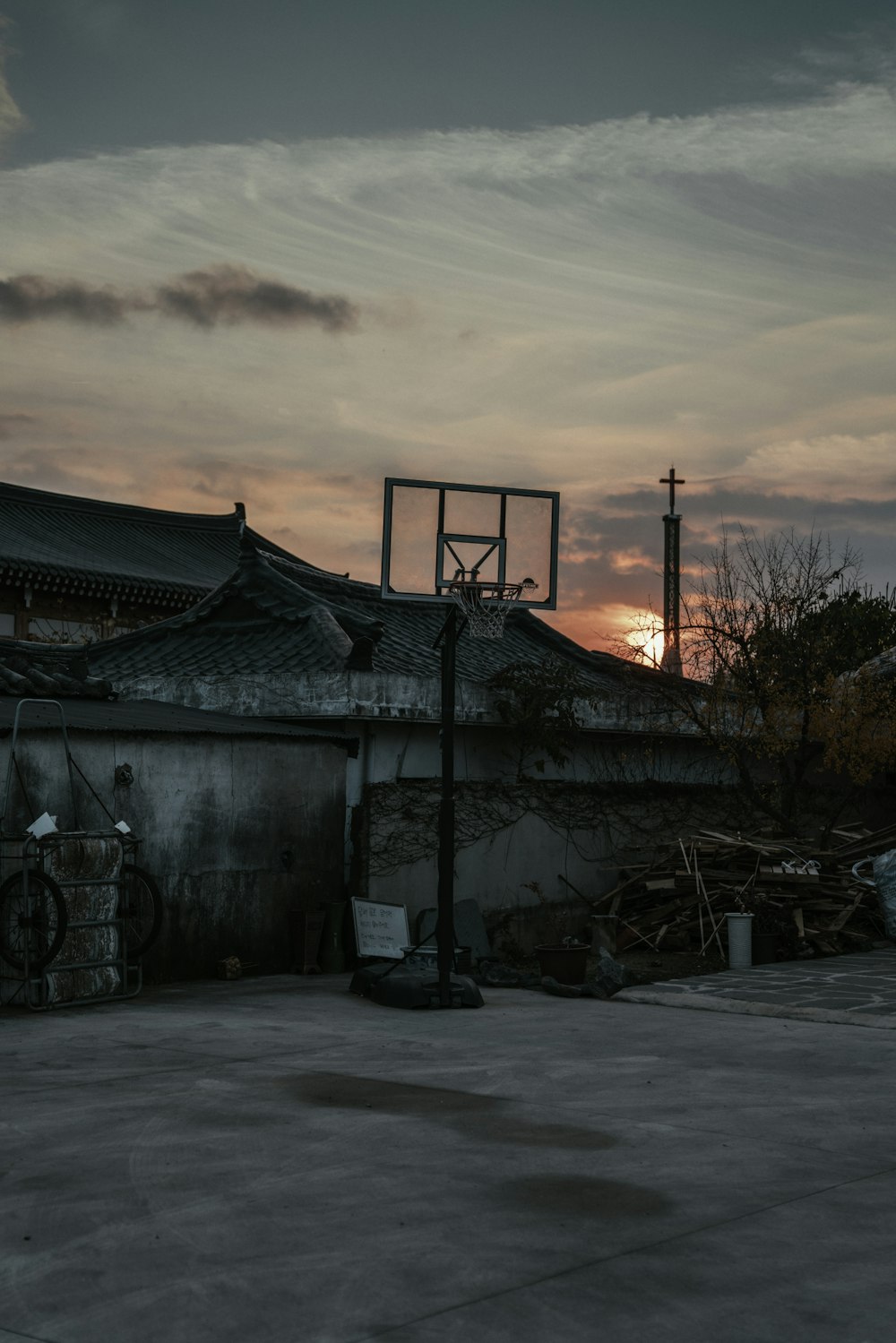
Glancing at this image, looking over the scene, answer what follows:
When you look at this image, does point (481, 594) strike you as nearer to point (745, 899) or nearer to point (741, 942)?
point (741, 942)

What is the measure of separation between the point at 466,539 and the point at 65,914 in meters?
5.16

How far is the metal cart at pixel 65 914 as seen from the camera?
11719 mm

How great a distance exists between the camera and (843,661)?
2139 centimetres

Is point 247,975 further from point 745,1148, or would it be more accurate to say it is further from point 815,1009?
point 745,1148

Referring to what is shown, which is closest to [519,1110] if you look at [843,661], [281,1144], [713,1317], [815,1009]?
[281,1144]

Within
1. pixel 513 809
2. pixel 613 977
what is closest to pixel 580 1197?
pixel 613 977

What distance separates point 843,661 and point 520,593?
9.01m

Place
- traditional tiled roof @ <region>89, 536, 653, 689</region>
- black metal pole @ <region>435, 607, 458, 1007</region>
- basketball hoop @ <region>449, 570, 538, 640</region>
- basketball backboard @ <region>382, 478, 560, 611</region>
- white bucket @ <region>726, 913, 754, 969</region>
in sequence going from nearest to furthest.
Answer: black metal pole @ <region>435, 607, 458, 1007</region>, basketball backboard @ <region>382, 478, 560, 611</region>, basketball hoop @ <region>449, 570, 538, 640</region>, white bucket @ <region>726, 913, 754, 969</region>, traditional tiled roof @ <region>89, 536, 653, 689</region>

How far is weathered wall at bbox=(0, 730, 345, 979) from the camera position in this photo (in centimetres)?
1322

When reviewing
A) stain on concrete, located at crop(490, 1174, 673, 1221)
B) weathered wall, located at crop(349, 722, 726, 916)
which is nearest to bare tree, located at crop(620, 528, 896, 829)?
weathered wall, located at crop(349, 722, 726, 916)

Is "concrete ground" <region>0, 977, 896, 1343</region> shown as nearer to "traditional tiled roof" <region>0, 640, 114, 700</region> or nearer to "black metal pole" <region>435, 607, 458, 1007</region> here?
"black metal pole" <region>435, 607, 458, 1007</region>

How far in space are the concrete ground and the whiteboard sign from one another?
4.06 m

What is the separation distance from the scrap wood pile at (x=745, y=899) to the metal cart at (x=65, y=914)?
260 inches

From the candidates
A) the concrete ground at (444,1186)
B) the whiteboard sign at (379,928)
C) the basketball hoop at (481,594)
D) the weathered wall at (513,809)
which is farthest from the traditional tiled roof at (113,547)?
the concrete ground at (444,1186)
